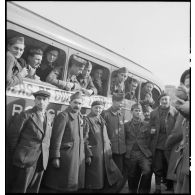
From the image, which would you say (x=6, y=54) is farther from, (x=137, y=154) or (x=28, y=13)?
(x=137, y=154)

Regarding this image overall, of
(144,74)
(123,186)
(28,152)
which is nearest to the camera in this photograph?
(28,152)

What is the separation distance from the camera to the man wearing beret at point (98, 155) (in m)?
3.07

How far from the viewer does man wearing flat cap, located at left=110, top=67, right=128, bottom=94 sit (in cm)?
330

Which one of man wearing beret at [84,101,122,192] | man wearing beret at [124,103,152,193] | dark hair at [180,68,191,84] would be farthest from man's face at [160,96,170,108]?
man wearing beret at [84,101,122,192]

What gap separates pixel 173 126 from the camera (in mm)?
3270

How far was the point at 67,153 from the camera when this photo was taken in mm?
2939

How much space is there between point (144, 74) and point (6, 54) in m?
1.81

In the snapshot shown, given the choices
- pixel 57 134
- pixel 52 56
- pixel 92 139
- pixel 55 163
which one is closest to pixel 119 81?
pixel 92 139

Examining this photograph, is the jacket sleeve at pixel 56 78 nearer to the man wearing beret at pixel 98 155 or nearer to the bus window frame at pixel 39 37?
the bus window frame at pixel 39 37

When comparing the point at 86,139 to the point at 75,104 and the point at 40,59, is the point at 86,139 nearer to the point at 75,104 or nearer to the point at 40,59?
the point at 75,104

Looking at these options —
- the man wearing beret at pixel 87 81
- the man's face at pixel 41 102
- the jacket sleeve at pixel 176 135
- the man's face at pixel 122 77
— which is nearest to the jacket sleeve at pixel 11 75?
the man's face at pixel 41 102

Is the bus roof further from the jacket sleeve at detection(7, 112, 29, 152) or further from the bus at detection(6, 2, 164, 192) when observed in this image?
the jacket sleeve at detection(7, 112, 29, 152)

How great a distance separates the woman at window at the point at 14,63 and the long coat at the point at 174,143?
1.90m

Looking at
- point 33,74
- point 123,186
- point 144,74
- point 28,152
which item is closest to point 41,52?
point 33,74
